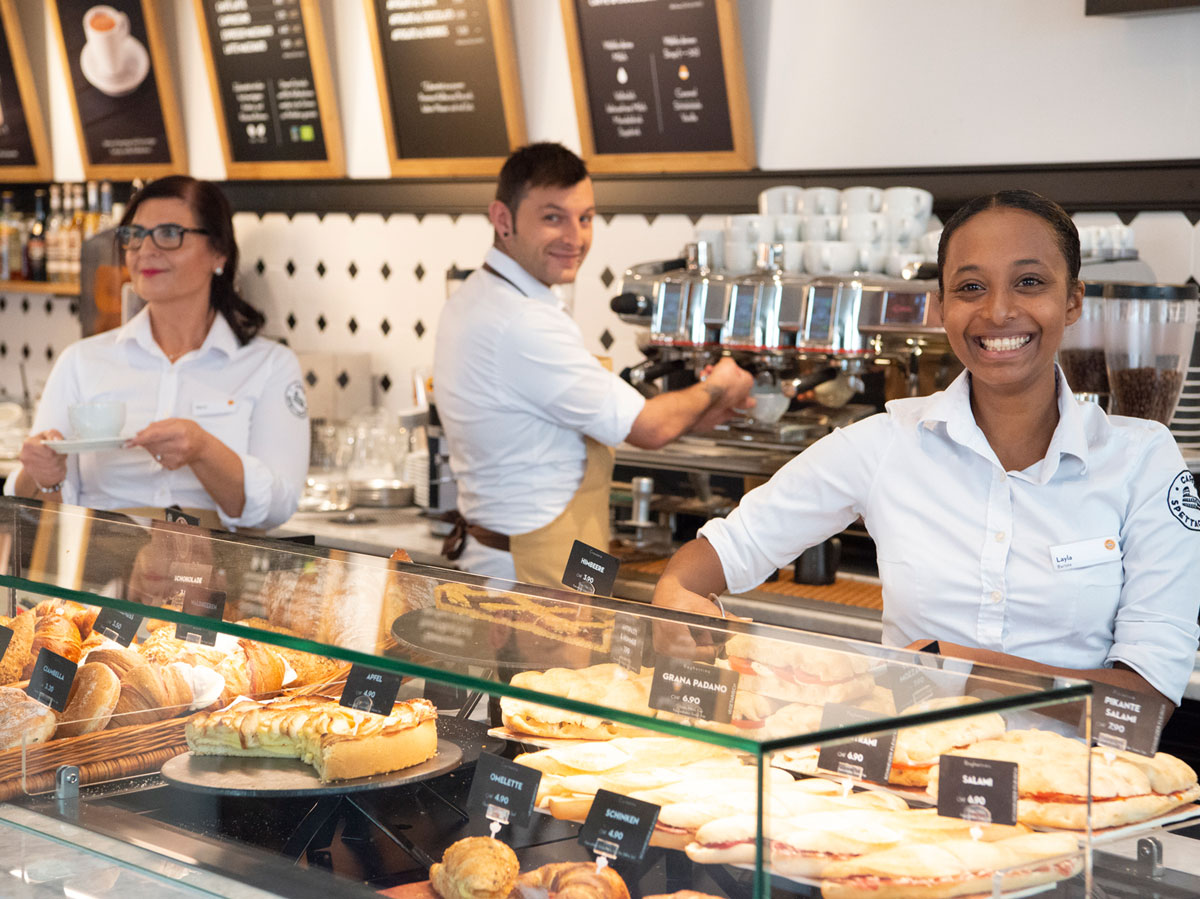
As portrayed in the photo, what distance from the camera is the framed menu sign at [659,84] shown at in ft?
12.8

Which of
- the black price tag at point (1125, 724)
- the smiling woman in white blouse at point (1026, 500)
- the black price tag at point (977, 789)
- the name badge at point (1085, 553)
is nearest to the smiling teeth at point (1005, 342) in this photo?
the smiling woman in white blouse at point (1026, 500)

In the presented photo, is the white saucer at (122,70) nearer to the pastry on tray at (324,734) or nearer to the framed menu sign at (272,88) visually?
the framed menu sign at (272,88)

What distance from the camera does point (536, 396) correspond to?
3.20 metres

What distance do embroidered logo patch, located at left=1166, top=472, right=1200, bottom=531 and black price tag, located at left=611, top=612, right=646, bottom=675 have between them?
83 centimetres

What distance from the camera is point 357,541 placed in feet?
13.0

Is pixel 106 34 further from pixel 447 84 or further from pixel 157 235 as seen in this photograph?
pixel 157 235

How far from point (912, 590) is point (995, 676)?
72cm

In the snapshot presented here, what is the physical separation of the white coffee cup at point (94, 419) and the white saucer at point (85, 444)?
0.01 meters

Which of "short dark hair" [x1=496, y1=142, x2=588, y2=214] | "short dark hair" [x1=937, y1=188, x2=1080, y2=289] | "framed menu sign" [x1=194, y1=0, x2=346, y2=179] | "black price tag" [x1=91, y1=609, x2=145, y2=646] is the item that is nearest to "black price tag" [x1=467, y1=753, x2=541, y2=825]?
"black price tag" [x1=91, y1=609, x2=145, y2=646]

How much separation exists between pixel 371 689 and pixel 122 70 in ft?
15.3

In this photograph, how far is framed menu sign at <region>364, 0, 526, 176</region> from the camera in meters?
4.43

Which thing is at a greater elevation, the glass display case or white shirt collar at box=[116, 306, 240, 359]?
white shirt collar at box=[116, 306, 240, 359]

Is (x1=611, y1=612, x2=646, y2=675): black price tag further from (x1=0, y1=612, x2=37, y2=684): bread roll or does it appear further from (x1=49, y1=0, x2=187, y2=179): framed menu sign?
(x1=49, y1=0, x2=187, y2=179): framed menu sign

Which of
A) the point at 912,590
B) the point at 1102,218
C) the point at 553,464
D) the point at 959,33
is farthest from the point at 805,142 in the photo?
the point at 912,590
